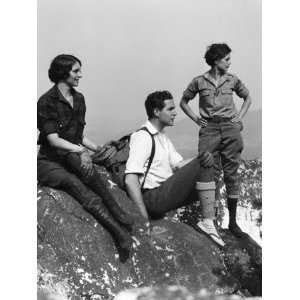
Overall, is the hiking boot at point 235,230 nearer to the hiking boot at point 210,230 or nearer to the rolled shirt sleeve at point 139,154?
the hiking boot at point 210,230

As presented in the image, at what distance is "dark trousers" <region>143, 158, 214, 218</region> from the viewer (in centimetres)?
505

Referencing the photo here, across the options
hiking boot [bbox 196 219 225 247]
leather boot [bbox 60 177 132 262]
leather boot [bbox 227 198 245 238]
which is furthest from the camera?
leather boot [bbox 227 198 245 238]

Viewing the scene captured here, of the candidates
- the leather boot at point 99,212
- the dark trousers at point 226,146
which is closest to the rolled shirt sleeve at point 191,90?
the dark trousers at point 226,146

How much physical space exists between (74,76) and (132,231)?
46.6 inches

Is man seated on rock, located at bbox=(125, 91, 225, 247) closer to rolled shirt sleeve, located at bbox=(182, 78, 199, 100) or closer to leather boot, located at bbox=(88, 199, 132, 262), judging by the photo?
rolled shirt sleeve, located at bbox=(182, 78, 199, 100)

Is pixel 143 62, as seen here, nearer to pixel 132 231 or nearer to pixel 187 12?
pixel 187 12

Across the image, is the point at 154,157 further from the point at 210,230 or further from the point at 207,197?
the point at 210,230

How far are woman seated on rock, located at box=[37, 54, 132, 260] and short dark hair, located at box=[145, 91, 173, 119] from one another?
52 centimetres

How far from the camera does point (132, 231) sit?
495cm

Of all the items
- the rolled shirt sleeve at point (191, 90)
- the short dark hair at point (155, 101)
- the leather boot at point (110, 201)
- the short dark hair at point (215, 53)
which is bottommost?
the leather boot at point (110, 201)

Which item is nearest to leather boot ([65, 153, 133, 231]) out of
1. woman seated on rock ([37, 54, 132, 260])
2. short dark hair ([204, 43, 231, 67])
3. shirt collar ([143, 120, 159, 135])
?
woman seated on rock ([37, 54, 132, 260])

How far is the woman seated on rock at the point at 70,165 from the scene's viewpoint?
488 cm

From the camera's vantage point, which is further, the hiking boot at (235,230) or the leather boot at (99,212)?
the hiking boot at (235,230)

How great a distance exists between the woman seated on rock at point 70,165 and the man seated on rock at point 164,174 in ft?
0.70
